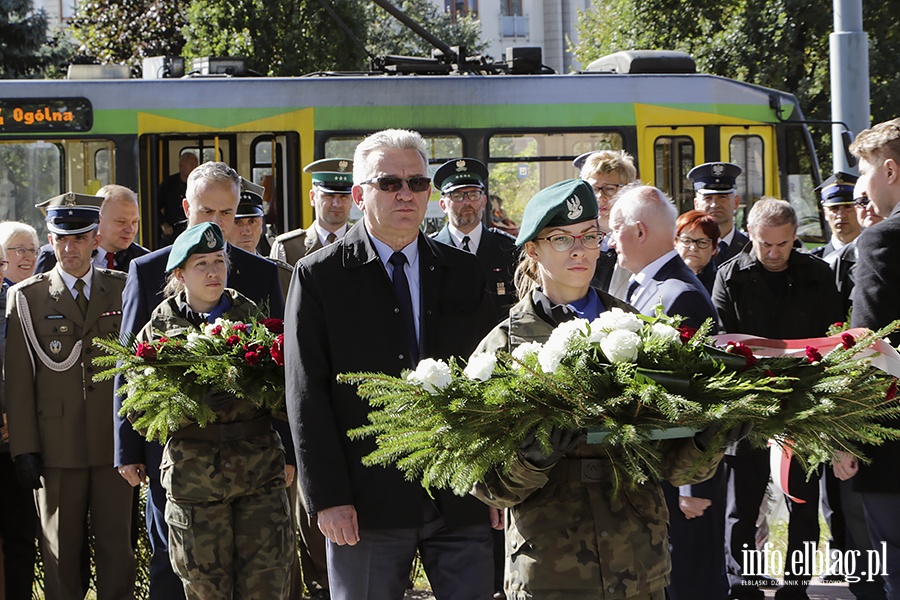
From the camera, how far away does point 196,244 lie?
5.41 m

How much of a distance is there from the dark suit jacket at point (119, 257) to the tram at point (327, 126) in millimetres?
4103

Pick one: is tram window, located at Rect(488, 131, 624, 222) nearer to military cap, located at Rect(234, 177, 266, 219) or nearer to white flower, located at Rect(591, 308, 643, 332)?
military cap, located at Rect(234, 177, 266, 219)

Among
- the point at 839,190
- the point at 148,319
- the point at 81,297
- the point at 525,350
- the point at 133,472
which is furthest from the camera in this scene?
the point at 839,190

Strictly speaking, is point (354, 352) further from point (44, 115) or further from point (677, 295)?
point (44, 115)

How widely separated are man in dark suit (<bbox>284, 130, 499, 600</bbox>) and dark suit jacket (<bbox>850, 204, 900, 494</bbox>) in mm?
1510

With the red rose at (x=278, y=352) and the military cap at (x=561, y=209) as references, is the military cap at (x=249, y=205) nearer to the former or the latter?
the red rose at (x=278, y=352)

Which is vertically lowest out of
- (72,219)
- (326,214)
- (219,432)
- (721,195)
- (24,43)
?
(219,432)

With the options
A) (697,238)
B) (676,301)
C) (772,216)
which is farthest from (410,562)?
(772,216)

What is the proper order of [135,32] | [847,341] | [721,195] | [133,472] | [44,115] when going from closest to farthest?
[847,341]
[133,472]
[721,195]
[44,115]
[135,32]

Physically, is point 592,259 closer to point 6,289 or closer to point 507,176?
point 6,289

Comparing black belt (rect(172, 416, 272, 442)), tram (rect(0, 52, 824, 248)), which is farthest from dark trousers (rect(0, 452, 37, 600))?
tram (rect(0, 52, 824, 248))

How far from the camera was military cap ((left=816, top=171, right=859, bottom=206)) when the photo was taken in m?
8.19

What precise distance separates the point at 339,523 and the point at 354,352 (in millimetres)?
599

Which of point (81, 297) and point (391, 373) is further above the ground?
point (81, 297)
